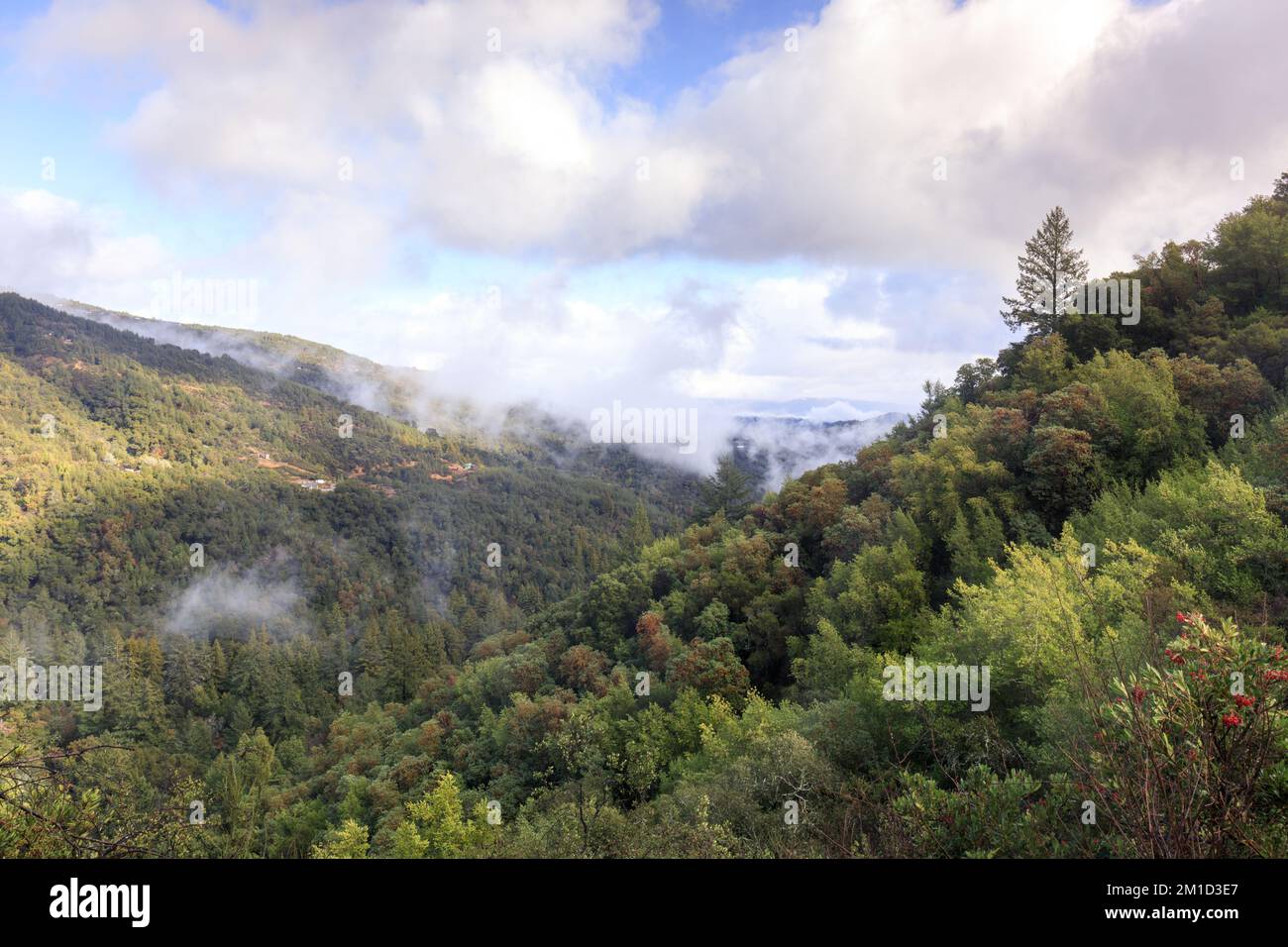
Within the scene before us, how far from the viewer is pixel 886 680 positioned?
18.7 m

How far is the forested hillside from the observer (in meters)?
6.11

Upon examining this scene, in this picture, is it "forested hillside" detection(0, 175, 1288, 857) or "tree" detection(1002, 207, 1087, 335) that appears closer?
"forested hillside" detection(0, 175, 1288, 857)

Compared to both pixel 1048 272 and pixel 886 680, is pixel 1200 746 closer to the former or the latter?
pixel 886 680

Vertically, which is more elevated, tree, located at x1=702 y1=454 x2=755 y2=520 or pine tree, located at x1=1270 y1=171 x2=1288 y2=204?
pine tree, located at x1=1270 y1=171 x2=1288 y2=204

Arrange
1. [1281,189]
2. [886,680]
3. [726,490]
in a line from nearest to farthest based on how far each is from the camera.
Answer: [886,680], [1281,189], [726,490]

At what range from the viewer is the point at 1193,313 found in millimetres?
40750

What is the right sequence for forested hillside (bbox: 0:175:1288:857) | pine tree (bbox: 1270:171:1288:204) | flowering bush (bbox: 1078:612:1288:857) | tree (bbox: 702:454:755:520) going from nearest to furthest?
1. flowering bush (bbox: 1078:612:1288:857)
2. forested hillside (bbox: 0:175:1288:857)
3. pine tree (bbox: 1270:171:1288:204)
4. tree (bbox: 702:454:755:520)

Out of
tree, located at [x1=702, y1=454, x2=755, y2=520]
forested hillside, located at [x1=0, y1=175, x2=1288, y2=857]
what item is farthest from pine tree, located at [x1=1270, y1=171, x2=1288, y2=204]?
tree, located at [x1=702, y1=454, x2=755, y2=520]

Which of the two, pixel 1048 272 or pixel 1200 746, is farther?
pixel 1048 272

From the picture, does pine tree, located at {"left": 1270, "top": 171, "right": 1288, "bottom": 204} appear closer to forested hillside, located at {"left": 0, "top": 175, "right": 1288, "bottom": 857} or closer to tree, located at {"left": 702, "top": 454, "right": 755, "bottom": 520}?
forested hillside, located at {"left": 0, "top": 175, "right": 1288, "bottom": 857}

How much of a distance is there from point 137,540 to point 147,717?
84846mm

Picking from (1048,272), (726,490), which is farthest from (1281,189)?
(726,490)

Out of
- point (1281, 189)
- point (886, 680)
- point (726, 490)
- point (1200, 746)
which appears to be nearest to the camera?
point (1200, 746)
